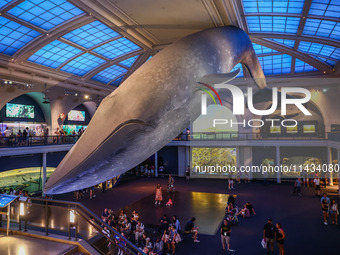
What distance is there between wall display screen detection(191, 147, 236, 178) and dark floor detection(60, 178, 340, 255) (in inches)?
77.6

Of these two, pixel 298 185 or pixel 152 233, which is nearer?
pixel 152 233

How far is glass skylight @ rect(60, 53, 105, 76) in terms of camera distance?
1947 cm

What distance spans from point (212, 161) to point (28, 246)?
2253cm

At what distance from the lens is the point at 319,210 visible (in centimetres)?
1361

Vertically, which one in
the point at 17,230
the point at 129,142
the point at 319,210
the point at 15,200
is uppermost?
the point at 129,142

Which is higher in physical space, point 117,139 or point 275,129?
point 275,129

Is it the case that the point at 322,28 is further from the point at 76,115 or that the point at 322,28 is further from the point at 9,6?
the point at 76,115

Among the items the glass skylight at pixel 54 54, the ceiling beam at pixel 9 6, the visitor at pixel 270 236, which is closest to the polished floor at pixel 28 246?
the visitor at pixel 270 236

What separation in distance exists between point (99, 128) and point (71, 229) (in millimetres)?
4249

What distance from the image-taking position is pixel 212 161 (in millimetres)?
26234

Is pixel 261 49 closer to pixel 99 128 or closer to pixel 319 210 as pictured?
pixel 319 210

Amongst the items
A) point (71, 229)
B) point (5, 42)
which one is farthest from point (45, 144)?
point (71, 229)

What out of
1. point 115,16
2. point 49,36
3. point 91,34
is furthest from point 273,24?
point 49,36

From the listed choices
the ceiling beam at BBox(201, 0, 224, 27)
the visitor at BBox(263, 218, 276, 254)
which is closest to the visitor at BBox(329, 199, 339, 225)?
the visitor at BBox(263, 218, 276, 254)
